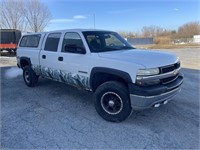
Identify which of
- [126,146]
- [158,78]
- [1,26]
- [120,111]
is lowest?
[126,146]

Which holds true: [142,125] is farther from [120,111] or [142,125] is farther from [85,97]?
[85,97]

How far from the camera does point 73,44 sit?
5180 millimetres

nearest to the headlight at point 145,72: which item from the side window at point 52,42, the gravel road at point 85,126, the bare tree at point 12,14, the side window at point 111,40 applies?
the gravel road at point 85,126

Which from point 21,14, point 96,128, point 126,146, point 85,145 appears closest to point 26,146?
point 85,145

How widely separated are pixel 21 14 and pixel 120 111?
38407mm

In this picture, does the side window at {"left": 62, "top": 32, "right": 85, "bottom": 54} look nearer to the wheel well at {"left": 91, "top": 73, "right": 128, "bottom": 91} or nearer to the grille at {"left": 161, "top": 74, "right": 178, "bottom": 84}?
the wheel well at {"left": 91, "top": 73, "right": 128, "bottom": 91}

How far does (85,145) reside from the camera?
3.51m

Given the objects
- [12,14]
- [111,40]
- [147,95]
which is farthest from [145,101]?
[12,14]

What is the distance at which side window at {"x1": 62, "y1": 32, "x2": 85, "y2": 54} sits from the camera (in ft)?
16.2

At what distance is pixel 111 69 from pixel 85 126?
126 cm

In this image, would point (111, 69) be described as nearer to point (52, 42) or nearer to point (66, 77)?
point (66, 77)

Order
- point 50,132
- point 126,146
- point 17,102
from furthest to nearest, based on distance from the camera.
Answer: point 17,102 → point 50,132 → point 126,146

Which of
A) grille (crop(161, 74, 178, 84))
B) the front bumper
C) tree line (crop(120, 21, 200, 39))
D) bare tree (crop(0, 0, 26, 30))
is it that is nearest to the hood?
grille (crop(161, 74, 178, 84))

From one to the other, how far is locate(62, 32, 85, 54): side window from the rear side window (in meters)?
1.67
